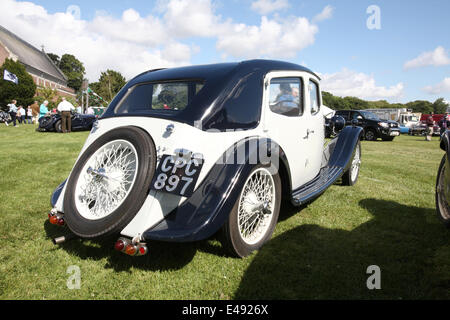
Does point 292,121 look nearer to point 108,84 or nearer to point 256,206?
point 256,206

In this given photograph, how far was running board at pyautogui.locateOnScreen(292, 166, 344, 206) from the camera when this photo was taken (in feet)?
10.2

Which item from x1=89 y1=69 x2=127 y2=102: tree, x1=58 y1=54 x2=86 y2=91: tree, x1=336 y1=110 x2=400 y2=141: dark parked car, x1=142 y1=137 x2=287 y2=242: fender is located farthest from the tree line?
x1=142 y1=137 x2=287 y2=242: fender

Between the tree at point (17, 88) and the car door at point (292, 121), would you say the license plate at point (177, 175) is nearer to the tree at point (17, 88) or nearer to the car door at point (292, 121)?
the car door at point (292, 121)

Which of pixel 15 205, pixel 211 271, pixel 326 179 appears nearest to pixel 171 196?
pixel 211 271

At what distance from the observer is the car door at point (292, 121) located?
297 cm

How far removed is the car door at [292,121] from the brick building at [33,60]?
5226 centimetres

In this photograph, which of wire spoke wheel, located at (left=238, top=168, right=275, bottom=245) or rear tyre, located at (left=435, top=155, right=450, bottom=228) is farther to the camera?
rear tyre, located at (left=435, top=155, right=450, bottom=228)

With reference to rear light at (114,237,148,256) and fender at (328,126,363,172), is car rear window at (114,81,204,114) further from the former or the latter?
fender at (328,126,363,172)

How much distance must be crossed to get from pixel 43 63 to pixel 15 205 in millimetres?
73388

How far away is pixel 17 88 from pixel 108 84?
3225 centimetres

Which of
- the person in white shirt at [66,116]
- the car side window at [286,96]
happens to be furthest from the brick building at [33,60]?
the car side window at [286,96]

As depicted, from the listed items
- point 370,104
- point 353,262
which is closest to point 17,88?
point 353,262

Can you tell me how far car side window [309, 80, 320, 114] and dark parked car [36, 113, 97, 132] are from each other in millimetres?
12953

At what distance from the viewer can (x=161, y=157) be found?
91.1 inches
